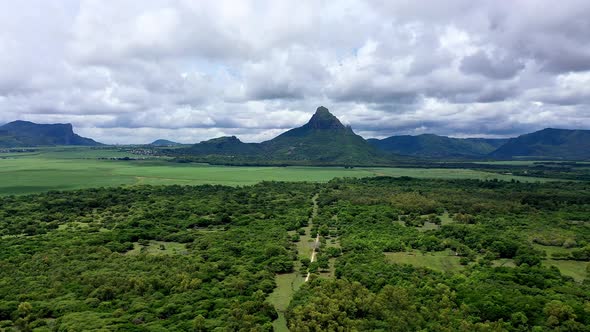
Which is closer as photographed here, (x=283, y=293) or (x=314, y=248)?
(x=283, y=293)

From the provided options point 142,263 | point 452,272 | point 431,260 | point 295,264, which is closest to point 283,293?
point 295,264

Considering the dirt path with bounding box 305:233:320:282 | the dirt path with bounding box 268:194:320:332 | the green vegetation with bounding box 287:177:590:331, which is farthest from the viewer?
the dirt path with bounding box 305:233:320:282

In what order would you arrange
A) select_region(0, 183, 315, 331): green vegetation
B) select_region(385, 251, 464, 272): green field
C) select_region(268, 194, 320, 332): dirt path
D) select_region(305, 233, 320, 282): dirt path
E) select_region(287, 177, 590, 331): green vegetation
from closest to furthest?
select_region(287, 177, 590, 331): green vegetation
select_region(0, 183, 315, 331): green vegetation
select_region(268, 194, 320, 332): dirt path
select_region(305, 233, 320, 282): dirt path
select_region(385, 251, 464, 272): green field

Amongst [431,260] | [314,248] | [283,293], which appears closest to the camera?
[283,293]

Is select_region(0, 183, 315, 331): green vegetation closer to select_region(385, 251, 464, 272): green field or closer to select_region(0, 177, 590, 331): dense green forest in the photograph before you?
select_region(0, 177, 590, 331): dense green forest

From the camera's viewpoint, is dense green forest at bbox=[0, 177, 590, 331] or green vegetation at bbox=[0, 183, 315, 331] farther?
green vegetation at bbox=[0, 183, 315, 331]

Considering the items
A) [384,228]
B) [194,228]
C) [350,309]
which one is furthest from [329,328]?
[194,228]

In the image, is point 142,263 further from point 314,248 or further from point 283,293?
point 314,248

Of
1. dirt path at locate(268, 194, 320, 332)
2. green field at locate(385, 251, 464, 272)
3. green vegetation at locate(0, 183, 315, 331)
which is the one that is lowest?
dirt path at locate(268, 194, 320, 332)

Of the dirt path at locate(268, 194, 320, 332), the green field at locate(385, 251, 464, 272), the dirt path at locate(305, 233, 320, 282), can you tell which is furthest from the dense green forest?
the dirt path at locate(305, 233, 320, 282)
